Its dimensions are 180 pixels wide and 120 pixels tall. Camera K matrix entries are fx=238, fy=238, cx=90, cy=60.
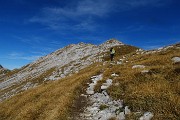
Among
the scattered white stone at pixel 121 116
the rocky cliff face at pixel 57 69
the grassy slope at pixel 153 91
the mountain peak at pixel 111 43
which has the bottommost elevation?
the scattered white stone at pixel 121 116

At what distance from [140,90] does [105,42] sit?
6392 centimetres

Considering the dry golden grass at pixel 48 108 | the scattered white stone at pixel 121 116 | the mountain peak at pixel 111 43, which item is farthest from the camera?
the mountain peak at pixel 111 43

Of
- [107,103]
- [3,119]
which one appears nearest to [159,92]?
[107,103]

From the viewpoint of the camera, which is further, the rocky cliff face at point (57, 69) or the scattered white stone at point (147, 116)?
the rocky cliff face at point (57, 69)

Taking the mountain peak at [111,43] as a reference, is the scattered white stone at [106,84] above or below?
below

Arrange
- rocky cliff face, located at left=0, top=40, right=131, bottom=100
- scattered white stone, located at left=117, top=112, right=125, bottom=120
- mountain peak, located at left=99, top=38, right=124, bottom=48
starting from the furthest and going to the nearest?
mountain peak, located at left=99, top=38, right=124, bottom=48
rocky cliff face, located at left=0, top=40, right=131, bottom=100
scattered white stone, located at left=117, top=112, right=125, bottom=120

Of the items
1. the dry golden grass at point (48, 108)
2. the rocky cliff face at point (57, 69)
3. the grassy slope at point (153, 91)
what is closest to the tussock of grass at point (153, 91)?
the grassy slope at point (153, 91)

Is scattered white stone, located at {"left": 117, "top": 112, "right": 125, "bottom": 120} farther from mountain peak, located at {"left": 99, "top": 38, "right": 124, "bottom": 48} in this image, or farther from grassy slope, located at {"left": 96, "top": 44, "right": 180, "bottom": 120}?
mountain peak, located at {"left": 99, "top": 38, "right": 124, "bottom": 48}

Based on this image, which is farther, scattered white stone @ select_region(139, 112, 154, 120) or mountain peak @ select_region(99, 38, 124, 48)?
mountain peak @ select_region(99, 38, 124, 48)

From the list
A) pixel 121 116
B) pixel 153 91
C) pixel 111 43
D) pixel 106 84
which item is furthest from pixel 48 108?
pixel 111 43

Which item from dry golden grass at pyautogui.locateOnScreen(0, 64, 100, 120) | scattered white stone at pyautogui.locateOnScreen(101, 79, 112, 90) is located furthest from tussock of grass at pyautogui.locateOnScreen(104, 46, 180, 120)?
dry golden grass at pyautogui.locateOnScreen(0, 64, 100, 120)

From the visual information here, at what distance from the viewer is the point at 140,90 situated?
14.5 m

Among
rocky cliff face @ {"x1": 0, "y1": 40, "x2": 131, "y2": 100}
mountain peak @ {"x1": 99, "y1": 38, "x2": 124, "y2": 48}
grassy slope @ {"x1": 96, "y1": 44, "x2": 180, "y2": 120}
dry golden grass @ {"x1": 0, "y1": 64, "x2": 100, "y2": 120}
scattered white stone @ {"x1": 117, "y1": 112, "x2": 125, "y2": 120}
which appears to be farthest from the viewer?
mountain peak @ {"x1": 99, "y1": 38, "x2": 124, "y2": 48}

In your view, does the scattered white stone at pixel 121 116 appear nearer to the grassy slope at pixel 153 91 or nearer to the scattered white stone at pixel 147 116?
the grassy slope at pixel 153 91
